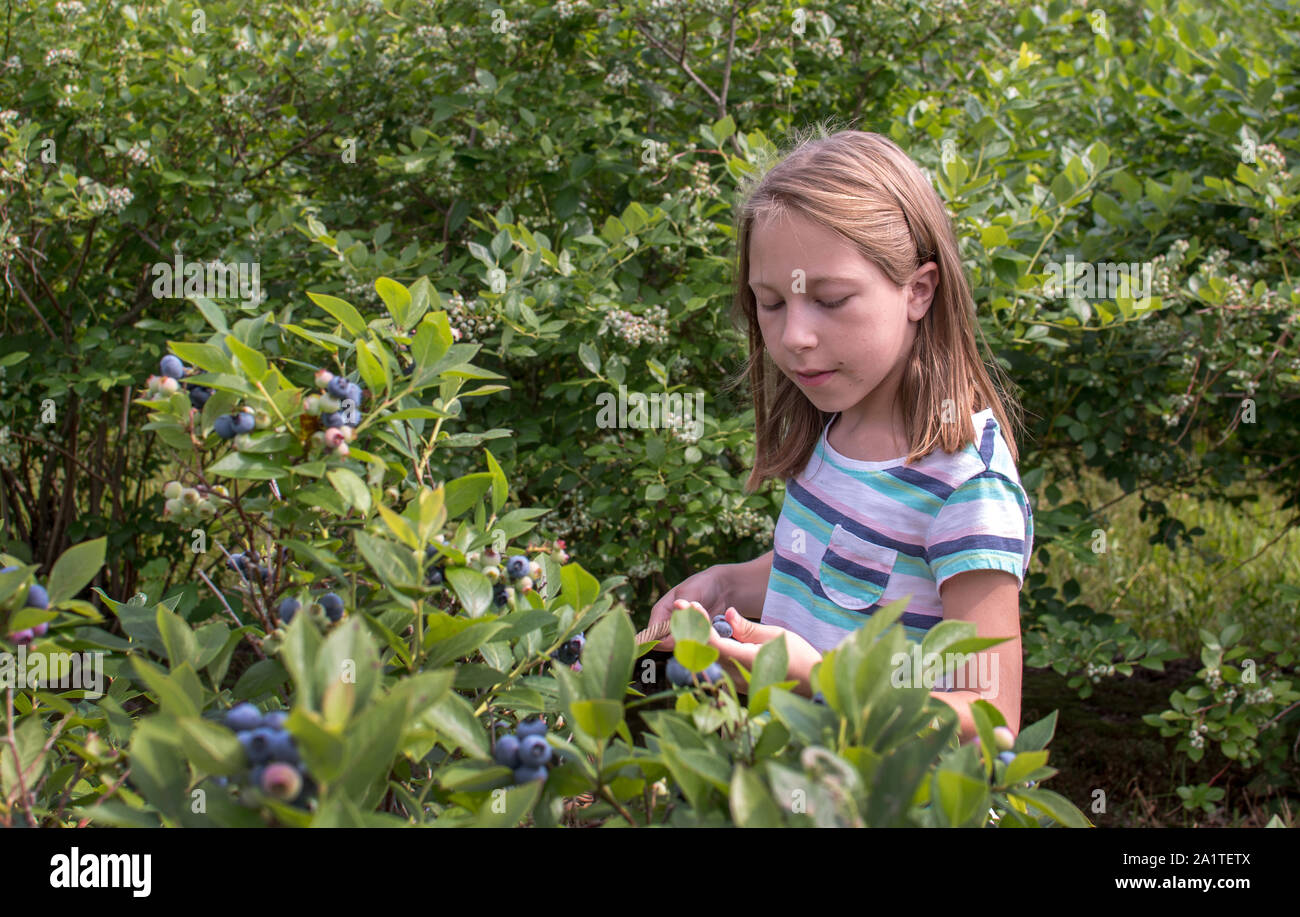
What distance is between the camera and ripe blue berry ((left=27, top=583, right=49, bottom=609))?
0.93m

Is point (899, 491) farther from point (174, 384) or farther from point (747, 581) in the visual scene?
point (174, 384)

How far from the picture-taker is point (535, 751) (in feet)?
2.80

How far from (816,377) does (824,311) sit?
0.10m

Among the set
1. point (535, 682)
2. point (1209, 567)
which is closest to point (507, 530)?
point (535, 682)

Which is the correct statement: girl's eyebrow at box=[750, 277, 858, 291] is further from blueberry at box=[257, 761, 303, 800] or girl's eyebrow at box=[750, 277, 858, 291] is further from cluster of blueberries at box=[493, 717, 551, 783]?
blueberry at box=[257, 761, 303, 800]

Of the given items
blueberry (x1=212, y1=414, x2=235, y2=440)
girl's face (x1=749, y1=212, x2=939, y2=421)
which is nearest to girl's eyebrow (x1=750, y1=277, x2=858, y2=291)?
girl's face (x1=749, y1=212, x2=939, y2=421)

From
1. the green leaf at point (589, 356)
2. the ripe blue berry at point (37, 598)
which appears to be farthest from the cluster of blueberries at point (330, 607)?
the green leaf at point (589, 356)

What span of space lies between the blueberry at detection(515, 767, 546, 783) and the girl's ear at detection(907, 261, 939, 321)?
3.64 feet

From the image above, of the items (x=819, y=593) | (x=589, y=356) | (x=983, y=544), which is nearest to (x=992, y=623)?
(x=983, y=544)

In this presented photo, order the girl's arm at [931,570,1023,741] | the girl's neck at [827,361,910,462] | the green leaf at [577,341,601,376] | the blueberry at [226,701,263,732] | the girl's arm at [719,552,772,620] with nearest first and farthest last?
the blueberry at [226,701,263,732] → the girl's arm at [931,570,1023,741] → the girl's neck at [827,361,910,462] → the girl's arm at [719,552,772,620] → the green leaf at [577,341,601,376]

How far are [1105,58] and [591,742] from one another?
3.63 meters

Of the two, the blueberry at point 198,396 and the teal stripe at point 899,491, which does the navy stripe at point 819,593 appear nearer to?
the teal stripe at point 899,491

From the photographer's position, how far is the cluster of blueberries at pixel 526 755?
85 centimetres

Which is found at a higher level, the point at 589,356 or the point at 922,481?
the point at 589,356
